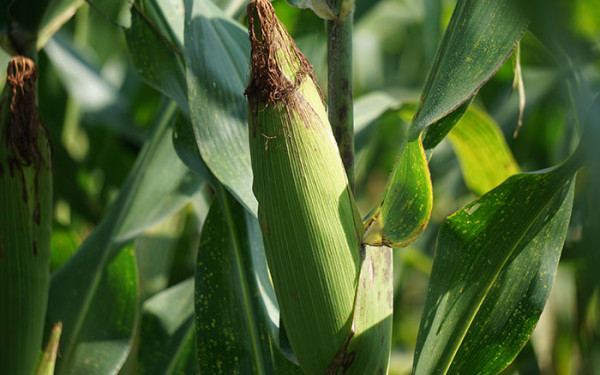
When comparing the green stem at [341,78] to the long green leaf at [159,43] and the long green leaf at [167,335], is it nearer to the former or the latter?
the long green leaf at [159,43]

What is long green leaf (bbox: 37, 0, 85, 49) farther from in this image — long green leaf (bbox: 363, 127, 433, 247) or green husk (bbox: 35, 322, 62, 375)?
long green leaf (bbox: 363, 127, 433, 247)

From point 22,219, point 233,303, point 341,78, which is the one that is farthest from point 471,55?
point 22,219

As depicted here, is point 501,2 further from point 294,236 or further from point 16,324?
point 16,324

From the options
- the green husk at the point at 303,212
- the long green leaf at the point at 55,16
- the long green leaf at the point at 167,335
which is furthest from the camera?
the long green leaf at the point at 167,335

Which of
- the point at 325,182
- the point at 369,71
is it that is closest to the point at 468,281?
the point at 325,182

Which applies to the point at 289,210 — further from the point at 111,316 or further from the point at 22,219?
the point at 111,316

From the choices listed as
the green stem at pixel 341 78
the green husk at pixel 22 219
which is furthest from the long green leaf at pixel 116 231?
the green stem at pixel 341 78
